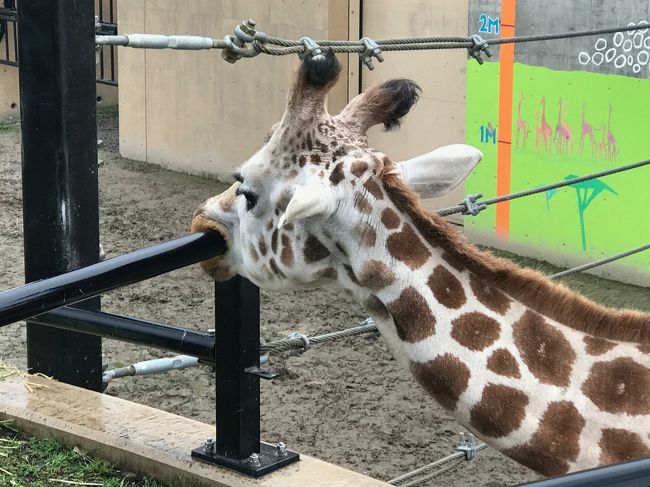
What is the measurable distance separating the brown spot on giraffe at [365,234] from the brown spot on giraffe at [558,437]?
1.77 feet

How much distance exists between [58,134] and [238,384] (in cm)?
91

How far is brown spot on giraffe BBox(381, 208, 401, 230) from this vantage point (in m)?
2.73

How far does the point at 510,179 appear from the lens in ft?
26.0

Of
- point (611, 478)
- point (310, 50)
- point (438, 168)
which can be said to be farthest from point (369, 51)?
point (611, 478)

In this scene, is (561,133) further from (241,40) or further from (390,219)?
(390,219)

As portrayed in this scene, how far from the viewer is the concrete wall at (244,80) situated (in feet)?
27.6

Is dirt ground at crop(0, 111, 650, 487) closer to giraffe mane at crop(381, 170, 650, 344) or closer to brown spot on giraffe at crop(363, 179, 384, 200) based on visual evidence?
giraffe mane at crop(381, 170, 650, 344)

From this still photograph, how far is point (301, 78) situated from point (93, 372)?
55.3 inches

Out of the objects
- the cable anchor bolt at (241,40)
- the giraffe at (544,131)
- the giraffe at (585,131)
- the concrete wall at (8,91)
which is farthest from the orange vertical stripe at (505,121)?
the concrete wall at (8,91)

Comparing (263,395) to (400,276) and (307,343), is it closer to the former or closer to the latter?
(307,343)

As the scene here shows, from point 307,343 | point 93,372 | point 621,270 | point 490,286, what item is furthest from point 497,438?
point 621,270

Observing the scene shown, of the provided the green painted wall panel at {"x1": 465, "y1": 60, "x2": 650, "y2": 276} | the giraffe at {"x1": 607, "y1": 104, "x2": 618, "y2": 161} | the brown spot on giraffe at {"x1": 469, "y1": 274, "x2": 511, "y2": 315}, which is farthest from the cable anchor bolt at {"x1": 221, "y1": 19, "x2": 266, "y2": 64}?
the giraffe at {"x1": 607, "y1": 104, "x2": 618, "y2": 161}

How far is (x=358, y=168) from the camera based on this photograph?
2768mm

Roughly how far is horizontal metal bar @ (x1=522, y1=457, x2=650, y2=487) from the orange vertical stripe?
6556 millimetres
